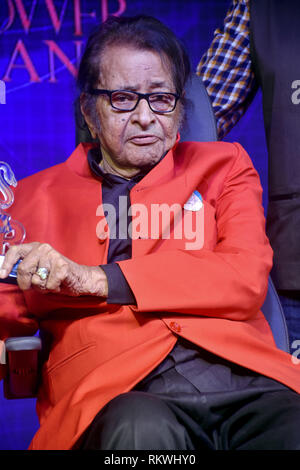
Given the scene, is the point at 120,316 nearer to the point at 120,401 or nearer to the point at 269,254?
the point at 120,401

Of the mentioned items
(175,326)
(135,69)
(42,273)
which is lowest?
(175,326)

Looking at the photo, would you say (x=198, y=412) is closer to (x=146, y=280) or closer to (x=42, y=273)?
(x=146, y=280)

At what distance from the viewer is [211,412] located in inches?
46.1

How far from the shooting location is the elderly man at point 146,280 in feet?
3.78

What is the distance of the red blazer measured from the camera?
48.1 inches

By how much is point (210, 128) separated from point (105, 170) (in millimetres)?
338

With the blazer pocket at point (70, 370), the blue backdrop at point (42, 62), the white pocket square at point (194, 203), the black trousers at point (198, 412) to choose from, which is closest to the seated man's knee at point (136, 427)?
the black trousers at point (198, 412)

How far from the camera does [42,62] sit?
7.59 feet

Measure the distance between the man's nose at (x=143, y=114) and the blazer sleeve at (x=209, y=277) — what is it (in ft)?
1.06

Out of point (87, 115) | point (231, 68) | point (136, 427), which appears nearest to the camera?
point (136, 427)
